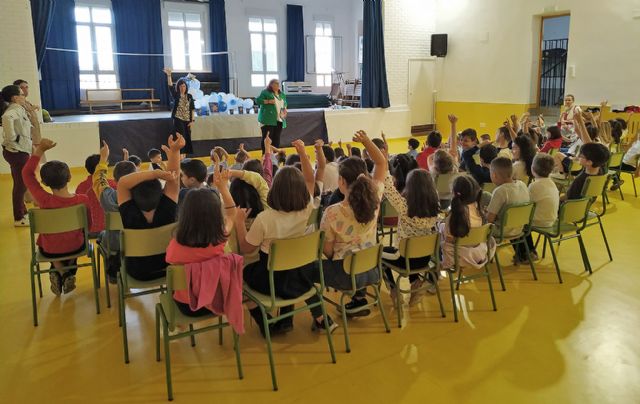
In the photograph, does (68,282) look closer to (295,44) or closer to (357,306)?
(357,306)

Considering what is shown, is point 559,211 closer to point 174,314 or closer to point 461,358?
point 461,358

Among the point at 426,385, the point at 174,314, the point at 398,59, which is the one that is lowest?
the point at 426,385

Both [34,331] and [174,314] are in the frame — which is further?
[34,331]

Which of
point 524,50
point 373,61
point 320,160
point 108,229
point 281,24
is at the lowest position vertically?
point 108,229

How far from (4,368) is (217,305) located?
4.18 ft

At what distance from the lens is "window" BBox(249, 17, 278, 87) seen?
14880 mm

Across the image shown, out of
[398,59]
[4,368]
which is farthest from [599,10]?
[4,368]

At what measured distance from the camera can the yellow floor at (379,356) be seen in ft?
8.12

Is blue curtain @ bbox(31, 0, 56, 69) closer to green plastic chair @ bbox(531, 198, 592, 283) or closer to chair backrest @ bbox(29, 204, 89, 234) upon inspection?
chair backrest @ bbox(29, 204, 89, 234)

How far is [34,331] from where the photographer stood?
3125 mm

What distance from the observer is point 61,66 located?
1224 centimetres

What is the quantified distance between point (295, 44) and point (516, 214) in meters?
12.9

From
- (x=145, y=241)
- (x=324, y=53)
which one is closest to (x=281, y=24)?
(x=324, y=53)

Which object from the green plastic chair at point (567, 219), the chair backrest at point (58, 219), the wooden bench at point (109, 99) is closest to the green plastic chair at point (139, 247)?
the chair backrest at point (58, 219)
